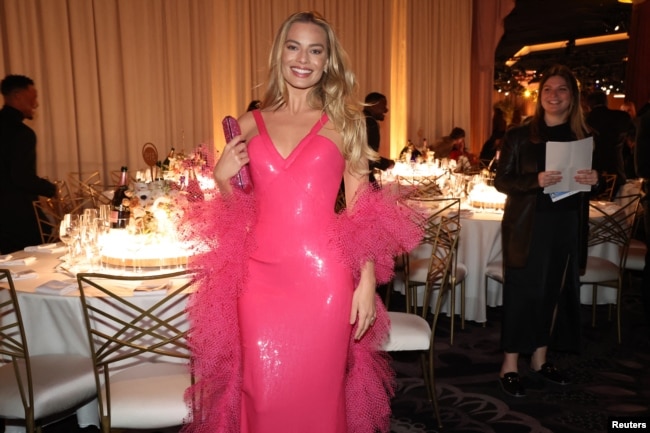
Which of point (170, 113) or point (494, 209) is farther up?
Result: point (170, 113)

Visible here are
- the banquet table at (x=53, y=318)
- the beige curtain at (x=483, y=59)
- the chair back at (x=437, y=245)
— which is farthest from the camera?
the beige curtain at (x=483, y=59)

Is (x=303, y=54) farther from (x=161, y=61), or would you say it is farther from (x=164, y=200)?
(x=161, y=61)

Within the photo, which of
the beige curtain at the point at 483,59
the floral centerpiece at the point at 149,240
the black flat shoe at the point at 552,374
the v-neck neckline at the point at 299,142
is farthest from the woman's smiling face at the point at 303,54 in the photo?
the beige curtain at the point at 483,59

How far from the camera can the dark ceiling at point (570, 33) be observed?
1250 centimetres

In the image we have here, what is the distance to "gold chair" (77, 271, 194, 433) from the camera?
237 cm

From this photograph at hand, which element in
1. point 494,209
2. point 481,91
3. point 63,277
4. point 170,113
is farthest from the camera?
point 481,91

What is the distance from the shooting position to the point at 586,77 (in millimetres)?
16781

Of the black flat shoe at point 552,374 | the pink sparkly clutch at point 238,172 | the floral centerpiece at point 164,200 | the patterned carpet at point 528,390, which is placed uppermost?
the pink sparkly clutch at point 238,172

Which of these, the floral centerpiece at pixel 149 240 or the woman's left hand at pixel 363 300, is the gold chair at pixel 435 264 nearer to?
the floral centerpiece at pixel 149 240

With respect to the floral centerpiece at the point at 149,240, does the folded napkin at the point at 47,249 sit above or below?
below

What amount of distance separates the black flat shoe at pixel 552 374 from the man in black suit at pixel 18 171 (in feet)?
13.5

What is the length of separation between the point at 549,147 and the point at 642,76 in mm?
8060

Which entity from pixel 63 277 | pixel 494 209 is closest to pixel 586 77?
pixel 494 209

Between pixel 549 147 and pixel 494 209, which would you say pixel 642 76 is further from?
pixel 549 147
